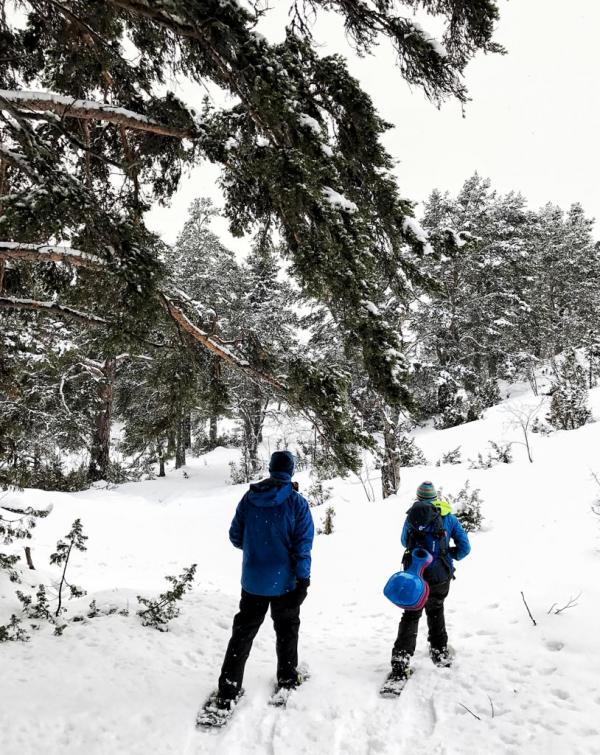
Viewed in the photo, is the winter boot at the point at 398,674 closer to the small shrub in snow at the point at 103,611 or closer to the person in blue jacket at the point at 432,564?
the person in blue jacket at the point at 432,564

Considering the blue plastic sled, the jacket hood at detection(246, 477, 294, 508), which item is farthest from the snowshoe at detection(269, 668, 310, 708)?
the jacket hood at detection(246, 477, 294, 508)

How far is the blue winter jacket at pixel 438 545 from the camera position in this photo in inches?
147

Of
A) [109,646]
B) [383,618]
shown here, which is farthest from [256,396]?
[109,646]

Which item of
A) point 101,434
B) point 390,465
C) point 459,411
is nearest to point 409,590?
point 390,465

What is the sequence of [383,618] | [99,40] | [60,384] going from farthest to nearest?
[60,384] < [383,618] < [99,40]

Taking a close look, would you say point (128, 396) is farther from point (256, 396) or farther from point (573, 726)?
point (573, 726)

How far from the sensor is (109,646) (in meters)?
4.05

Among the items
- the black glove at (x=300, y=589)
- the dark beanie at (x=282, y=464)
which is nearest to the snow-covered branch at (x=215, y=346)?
the dark beanie at (x=282, y=464)

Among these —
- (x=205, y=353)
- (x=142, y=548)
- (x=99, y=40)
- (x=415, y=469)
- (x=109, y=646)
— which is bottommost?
(x=142, y=548)

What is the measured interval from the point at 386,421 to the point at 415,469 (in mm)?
2803

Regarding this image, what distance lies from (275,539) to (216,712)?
48.8 inches

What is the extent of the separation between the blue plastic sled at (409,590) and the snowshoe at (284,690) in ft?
3.18

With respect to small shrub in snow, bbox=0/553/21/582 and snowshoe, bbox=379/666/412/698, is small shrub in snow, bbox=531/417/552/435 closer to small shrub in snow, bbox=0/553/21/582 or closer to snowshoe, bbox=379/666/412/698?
snowshoe, bbox=379/666/412/698

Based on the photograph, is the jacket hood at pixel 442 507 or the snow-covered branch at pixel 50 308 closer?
the jacket hood at pixel 442 507
